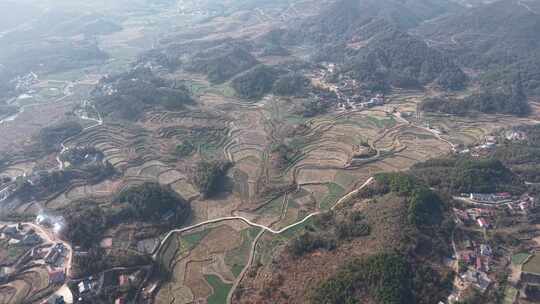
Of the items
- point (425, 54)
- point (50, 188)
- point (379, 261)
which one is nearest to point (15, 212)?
point (50, 188)

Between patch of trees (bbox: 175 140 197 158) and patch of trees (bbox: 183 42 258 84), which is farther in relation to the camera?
patch of trees (bbox: 183 42 258 84)

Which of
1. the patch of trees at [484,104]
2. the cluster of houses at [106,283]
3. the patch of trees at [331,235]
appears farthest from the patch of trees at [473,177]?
the cluster of houses at [106,283]

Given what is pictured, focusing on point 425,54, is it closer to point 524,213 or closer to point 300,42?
point 300,42

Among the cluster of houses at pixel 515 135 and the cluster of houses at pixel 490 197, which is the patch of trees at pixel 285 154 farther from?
the cluster of houses at pixel 515 135

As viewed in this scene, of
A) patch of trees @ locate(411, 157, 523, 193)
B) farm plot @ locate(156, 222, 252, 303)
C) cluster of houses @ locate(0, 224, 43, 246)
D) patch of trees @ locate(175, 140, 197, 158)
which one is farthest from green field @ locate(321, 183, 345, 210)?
cluster of houses @ locate(0, 224, 43, 246)

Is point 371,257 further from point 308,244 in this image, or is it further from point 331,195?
point 331,195

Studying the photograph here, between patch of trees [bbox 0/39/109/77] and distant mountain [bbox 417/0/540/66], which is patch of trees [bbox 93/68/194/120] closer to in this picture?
patch of trees [bbox 0/39/109/77]

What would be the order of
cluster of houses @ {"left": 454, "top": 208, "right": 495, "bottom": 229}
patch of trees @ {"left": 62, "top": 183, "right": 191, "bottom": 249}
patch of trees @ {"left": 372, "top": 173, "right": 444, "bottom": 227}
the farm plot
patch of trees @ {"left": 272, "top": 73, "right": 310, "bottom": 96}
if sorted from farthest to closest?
patch of trees @ {"left": 272, "top": 73, "right": 310, "bottom": 96}
cluster of houses @ {"left": 454, "top": 208, "right": 495, "bottom": 229}
patch of trees @ {"left": 62, "top": 183, "right": 191, "bottom": 249}
patch of trees @ {"left": 372, "top": 173, "right": 444, "bottom": 227}
the farm plot
